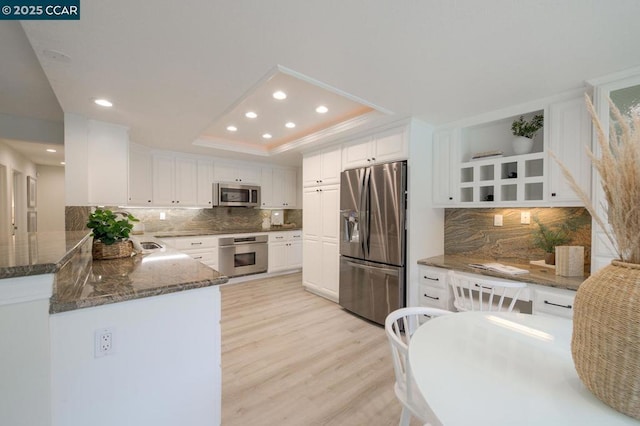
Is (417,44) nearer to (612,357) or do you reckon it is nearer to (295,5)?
(295,5)

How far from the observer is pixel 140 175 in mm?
3971

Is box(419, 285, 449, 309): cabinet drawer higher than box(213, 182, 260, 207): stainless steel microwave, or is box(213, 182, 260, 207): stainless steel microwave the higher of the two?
box(213, 182, 260, 207): stainless steel microwave

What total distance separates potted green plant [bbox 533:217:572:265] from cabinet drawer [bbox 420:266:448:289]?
2.94 ft

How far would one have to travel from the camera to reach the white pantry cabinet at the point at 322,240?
366 centimetres

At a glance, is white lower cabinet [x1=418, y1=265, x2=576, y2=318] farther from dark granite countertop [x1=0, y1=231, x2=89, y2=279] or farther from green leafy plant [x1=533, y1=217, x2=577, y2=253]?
dark granite countertop [x1=0, y1=231, x2=89, y2=279]

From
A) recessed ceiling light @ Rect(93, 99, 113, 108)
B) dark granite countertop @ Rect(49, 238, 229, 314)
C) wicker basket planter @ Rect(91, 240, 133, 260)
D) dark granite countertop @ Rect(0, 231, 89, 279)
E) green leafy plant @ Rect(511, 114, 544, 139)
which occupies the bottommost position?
dark granite countertop @ Rect(49, 238, 229, 314)

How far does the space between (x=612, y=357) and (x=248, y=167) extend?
16.8ft

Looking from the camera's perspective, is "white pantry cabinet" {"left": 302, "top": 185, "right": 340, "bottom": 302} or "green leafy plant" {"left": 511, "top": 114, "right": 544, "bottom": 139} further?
"white pantry cabinet" {"left": 302, "top": 185, "right": 340, "bottom": 302}

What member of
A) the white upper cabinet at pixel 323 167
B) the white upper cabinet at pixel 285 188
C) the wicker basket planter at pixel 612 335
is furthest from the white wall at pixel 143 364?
the white upper cabinet at pixel 285 188

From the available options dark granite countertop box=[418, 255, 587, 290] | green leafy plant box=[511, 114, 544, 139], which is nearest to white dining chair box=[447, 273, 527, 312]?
dark granite countertop box=[418, 255, 587, 290]

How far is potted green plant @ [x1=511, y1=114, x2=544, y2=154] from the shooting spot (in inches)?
96.6

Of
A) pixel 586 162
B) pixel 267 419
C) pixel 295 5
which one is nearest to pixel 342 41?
pixel 295 5

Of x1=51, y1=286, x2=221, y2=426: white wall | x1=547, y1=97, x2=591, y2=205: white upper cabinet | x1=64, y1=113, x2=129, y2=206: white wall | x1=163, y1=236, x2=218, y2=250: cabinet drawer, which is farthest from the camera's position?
x1=163, y1=236, x2=218, y2=250: cabinet drawer

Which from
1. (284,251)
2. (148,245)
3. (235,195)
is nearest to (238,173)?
(235,195)
